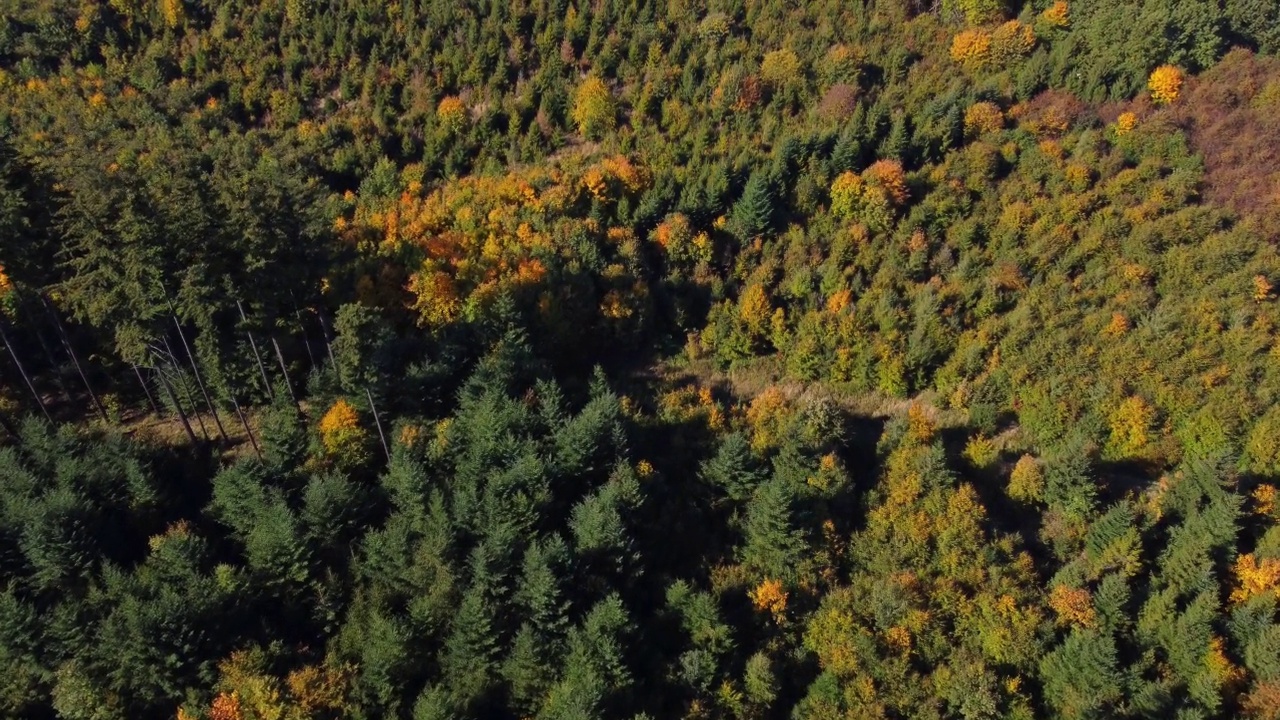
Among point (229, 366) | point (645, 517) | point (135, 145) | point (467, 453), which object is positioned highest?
point (135, 145)

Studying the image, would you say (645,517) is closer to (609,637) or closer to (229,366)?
(609,637)

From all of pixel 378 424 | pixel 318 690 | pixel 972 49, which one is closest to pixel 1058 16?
pixel 972 49

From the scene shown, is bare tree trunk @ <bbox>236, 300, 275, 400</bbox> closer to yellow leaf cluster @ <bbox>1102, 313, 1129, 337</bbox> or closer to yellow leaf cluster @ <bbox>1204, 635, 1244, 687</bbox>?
yellow leaf cluster @ <bbox>1204, 635, 1244, 687</bbox>

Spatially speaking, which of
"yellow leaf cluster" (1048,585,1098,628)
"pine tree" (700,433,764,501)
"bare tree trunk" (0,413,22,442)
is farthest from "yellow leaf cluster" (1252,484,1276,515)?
"bare tree trunk" (0,413,22,442)

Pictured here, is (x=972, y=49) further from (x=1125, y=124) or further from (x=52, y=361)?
(x=52, y=361)

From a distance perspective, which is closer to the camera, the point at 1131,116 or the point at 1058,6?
the point at 1131,116

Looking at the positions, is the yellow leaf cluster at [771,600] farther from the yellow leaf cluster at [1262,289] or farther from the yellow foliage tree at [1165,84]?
the yellow foliage tree at [1165,84]

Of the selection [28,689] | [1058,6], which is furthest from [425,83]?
[1058,6]
